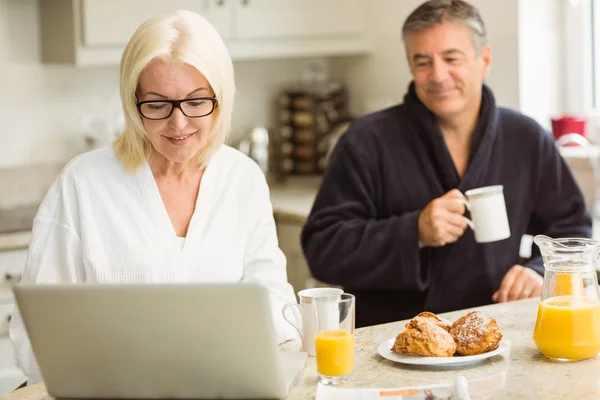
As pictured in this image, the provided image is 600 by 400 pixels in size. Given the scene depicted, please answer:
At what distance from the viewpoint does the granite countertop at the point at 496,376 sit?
144cm

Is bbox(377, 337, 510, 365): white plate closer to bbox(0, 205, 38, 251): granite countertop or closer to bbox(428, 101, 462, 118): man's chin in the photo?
bbox(428, 101, 462, 118): man's chin

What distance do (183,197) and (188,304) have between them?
71 centimetres

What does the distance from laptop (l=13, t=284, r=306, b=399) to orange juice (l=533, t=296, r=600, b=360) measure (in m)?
0.48

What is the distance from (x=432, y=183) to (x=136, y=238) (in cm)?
86

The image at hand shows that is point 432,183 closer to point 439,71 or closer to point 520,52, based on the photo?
→ point 439,71

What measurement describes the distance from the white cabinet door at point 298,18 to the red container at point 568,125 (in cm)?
97

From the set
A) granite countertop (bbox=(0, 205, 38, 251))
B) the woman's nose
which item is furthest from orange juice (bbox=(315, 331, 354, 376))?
granite countertop (bbox=(0, 205, 38, 251))

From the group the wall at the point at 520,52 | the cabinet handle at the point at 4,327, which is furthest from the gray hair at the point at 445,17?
the cabinet handle at the point at 4,327

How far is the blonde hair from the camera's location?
1812 millimetres

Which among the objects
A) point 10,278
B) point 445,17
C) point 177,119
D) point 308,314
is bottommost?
point 10,278

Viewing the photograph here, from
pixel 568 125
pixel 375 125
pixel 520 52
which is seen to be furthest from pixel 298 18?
pixel 375 125

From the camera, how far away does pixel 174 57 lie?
5.94 ft

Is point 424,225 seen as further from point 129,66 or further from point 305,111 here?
point 305,111

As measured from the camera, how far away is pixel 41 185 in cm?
348
